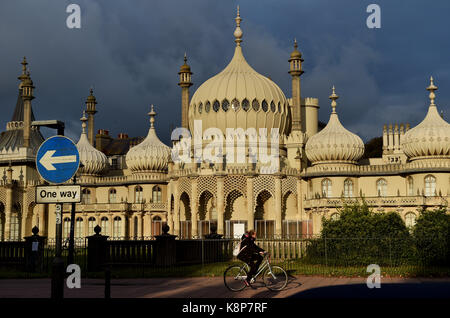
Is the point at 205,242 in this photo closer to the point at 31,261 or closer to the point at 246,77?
the point at 31,261

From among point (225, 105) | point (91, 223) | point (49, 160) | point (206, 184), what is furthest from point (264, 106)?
point (49, 160)

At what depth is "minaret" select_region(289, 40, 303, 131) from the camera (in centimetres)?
5681

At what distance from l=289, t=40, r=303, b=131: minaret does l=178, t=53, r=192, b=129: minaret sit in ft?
33.8

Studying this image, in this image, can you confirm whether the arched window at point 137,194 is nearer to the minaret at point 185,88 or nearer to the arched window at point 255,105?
the minaret at point 185,88

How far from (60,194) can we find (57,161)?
1.00 m

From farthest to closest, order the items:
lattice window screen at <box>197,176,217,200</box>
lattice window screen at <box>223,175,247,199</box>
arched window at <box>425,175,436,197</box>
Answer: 1. lattice window screen at <box>197,176,217,200</box>
2. lattice window screen at <box>223,175,247,199</box>
3. arched window at <box>425,175,436,197</box>

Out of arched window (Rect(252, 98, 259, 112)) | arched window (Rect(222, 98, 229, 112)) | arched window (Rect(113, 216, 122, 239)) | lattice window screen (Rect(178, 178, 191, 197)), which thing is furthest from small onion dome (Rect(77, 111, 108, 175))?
arched window (Rect(252, 98, 259, 112))

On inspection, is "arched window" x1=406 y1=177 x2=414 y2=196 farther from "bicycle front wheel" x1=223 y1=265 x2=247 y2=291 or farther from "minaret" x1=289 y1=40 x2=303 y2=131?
"bicycle front wheel" x1=223 y1=265 x2=247 y2=291

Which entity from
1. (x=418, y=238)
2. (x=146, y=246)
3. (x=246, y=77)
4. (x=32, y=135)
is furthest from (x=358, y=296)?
(x=32, y=135)

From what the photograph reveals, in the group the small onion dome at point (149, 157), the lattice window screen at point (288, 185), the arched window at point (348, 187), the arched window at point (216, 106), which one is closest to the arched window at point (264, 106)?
the arched window at point (216, 106)

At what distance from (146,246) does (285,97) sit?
3435 centimetres

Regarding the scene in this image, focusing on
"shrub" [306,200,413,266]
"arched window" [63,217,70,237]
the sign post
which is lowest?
"shrub" [306,200,413,266]

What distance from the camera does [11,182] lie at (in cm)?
5900

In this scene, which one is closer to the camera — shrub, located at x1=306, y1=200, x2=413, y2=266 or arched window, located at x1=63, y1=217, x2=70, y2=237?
shrub, located at x1=306, y1=200, x2=413, y2=266
